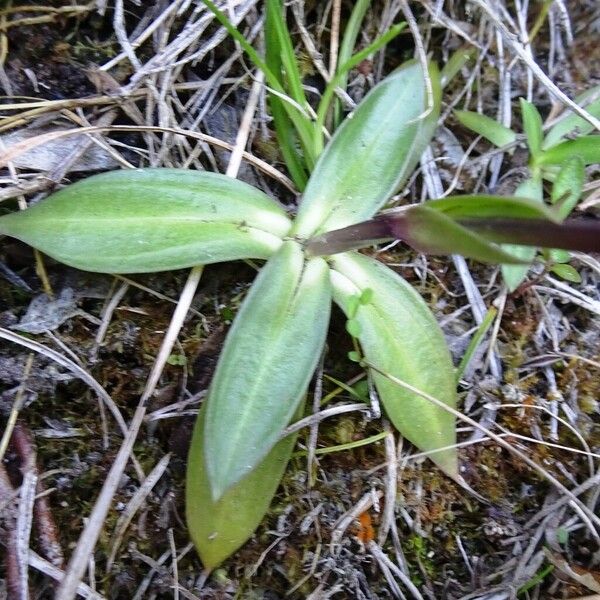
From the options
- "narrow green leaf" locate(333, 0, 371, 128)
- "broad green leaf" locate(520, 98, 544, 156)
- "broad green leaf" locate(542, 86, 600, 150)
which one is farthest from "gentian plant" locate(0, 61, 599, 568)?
"broad green leaf" locate(542, 86, 600, 150)

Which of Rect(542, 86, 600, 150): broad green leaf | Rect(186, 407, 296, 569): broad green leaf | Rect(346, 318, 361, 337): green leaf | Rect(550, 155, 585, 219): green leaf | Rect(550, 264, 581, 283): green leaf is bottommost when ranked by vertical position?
Rect(186, 407, 296, 569): broad green leaf

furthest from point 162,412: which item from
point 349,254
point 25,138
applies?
point 25,138

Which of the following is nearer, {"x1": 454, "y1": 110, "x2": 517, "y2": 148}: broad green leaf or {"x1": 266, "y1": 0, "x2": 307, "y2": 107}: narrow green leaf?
{"x1": 266, "y1": 0, "x2": 307, "y2": 107}: narrow green leaf

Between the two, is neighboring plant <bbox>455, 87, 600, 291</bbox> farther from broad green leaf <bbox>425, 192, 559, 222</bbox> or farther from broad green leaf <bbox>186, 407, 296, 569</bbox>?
broad green leaf <bbox>186, 407, 296, 569</bbox>

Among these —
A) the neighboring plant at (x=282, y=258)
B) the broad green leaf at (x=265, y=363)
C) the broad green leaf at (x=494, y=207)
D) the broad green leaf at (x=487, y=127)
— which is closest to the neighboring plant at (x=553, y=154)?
the broad green leaf at (x=487, y=127)

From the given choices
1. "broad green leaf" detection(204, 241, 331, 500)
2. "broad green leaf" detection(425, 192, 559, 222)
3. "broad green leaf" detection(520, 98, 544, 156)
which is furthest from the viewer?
"broad green leaf" detection(520, 98, 544, 156)
